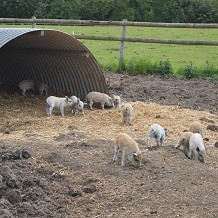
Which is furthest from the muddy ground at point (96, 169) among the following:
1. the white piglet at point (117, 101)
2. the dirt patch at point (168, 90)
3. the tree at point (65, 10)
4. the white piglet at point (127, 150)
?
the tree at point (65, 10)

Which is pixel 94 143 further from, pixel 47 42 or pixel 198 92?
pixel 198 92

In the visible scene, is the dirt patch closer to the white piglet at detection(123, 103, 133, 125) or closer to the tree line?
the white piglet at detection(123, 103, 133, 125)

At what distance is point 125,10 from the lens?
52.4 meters

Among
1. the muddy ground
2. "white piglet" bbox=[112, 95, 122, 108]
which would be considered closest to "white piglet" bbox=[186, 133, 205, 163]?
the muddy ground

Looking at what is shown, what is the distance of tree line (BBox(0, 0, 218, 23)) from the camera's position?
165 feet

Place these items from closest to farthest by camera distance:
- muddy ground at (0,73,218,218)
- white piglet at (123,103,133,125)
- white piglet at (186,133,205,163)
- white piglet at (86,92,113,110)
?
muddy ground at (0,73,218,218) → white piglet at (186,133,205,163) → white piglet at (123,103,133,125) → white piglet at (86,92,113,110)

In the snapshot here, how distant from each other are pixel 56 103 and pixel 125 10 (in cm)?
4045

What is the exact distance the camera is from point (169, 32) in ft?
129

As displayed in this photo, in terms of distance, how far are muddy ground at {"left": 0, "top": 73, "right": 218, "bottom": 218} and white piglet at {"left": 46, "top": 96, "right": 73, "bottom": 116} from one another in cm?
21

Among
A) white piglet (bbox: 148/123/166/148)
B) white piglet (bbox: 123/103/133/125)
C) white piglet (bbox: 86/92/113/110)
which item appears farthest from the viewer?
white piglet (bbox: 86/92/113/110)

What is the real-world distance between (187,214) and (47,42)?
8481 millimetres

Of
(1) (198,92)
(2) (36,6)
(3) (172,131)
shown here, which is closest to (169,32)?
(2) (36,6)

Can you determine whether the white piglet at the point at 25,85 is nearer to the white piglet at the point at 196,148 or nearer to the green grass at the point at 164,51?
the green grass at the point at 164,51

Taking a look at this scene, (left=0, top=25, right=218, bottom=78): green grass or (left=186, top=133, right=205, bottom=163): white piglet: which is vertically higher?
(left=186, top=133, right=205, bottom=163): white piglet
